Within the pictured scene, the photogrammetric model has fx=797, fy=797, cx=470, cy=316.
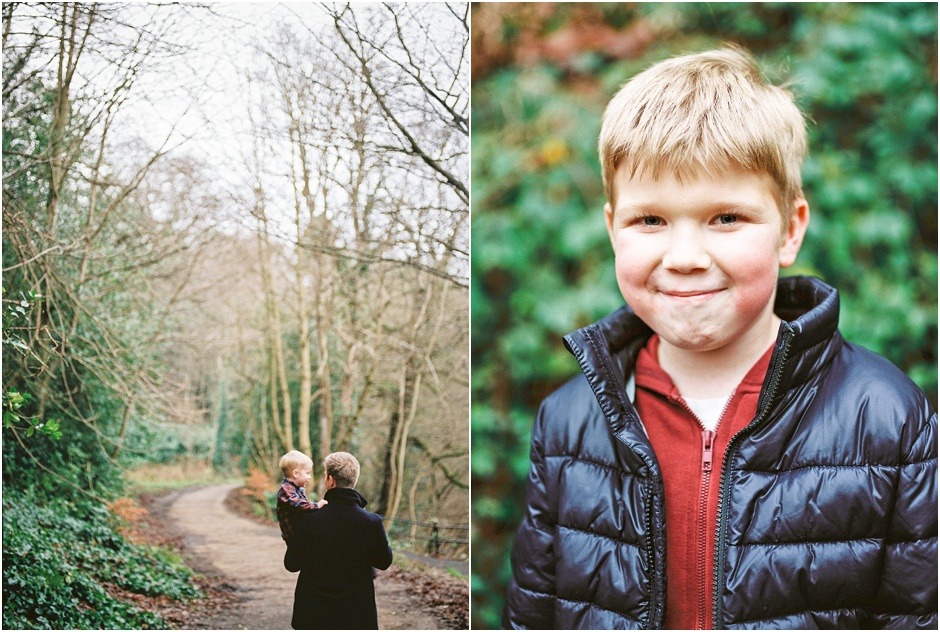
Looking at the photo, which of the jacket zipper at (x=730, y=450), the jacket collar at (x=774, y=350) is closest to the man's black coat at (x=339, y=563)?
the jacket collar at (x=774, y=350)

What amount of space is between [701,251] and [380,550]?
1.33 meters

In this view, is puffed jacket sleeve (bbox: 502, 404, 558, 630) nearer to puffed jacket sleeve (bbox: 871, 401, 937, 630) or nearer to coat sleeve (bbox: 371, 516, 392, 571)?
coat sleeve (bbox: 371, 516, 392, 571)

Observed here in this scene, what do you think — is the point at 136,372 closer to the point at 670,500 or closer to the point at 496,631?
the point at 496,631

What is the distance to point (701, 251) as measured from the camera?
1.81 metres

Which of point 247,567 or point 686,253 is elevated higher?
point 686,253

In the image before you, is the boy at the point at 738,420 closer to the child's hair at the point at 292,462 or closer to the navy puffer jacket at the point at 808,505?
the navy puffer jacket at the point at 808,505

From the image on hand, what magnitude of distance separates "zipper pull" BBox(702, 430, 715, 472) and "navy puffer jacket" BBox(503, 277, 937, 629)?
0.13 feet

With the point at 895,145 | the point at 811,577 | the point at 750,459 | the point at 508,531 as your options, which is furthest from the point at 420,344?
the point at 895,145

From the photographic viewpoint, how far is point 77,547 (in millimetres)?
2510

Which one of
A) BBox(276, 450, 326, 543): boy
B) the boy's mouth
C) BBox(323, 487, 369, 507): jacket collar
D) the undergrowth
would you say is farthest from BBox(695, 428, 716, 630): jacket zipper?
the undergrowth

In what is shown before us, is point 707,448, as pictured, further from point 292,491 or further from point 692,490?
point 292,491

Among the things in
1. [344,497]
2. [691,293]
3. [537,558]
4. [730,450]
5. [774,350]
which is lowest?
[537,558]

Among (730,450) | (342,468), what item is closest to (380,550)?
(342,468)

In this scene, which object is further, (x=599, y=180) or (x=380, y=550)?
(x=599, y=180)
